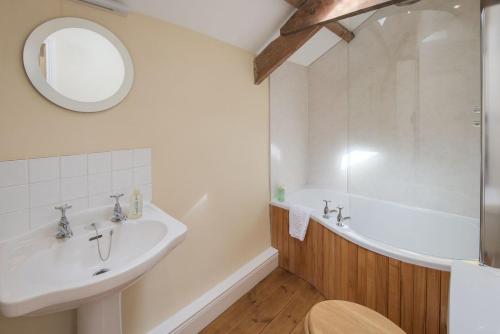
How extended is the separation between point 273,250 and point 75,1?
2.32 m

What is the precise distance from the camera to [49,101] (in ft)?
3.57

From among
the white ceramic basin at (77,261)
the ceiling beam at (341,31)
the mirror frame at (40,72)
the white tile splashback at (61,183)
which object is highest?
the ceiling beam at (341,31)

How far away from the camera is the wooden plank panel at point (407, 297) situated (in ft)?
4.62

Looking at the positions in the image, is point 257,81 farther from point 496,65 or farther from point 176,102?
point 496,65

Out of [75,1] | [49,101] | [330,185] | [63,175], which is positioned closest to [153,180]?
[63,175]

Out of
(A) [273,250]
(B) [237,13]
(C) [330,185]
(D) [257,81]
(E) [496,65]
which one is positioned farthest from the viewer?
(C) [330,185]

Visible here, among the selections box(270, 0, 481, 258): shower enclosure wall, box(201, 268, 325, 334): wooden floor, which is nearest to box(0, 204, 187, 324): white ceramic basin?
box(201, 268, 325, 334): wooden floor

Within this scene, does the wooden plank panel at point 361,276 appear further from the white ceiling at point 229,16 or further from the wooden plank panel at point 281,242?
the white ceiling at point 229,16

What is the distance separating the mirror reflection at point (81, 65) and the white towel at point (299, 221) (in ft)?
5.34

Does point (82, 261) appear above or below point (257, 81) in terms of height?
below

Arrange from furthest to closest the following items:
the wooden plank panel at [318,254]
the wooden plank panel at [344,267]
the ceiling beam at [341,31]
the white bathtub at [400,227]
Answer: the ceiling beam at [341,31] < the wooden plank panel at [318,254] < the white bathtub at [400,227] < the wooden plank panel at [344,267]

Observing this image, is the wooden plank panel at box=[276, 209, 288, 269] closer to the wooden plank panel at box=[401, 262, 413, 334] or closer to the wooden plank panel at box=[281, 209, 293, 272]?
the wooden plank panel at box=[281, 209, 293, 272]

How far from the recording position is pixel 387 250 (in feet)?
4.90

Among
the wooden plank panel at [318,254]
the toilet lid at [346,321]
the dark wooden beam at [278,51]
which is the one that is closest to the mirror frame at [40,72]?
the dark wooden beam at [278,51]
